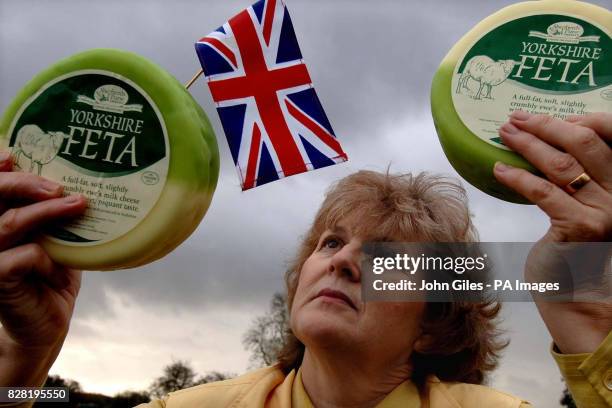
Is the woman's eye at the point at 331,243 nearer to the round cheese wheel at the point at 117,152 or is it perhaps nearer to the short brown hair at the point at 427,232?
the short brown hair at the point at 427,232

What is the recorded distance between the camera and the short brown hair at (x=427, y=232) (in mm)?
3482

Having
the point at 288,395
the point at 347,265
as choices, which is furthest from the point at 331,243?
the point at 288,395

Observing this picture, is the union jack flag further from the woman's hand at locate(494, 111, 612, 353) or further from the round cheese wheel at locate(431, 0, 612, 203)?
the woman's hand at locate(494, 111, 612, 353)

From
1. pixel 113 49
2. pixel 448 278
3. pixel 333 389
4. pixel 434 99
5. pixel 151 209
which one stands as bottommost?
pixel 333 389

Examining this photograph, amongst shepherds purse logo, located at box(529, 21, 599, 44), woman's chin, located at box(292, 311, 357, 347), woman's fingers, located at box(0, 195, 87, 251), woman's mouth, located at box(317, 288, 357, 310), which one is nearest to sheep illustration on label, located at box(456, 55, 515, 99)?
shepherds purse logo, located at box(529, 21, 599, 44)

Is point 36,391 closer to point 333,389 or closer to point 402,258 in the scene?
point 333,389

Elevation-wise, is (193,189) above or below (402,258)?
above

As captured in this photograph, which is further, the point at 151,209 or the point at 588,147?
the point at 151,209

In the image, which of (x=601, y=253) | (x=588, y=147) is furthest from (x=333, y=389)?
(x=588, y=147)

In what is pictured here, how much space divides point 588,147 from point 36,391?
2.77m

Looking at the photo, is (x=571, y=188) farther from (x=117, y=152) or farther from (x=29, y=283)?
(x=29, y=283)

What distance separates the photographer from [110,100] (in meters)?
3.24

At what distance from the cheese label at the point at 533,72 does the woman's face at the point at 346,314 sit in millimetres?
862

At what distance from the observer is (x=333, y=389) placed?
3.26m
